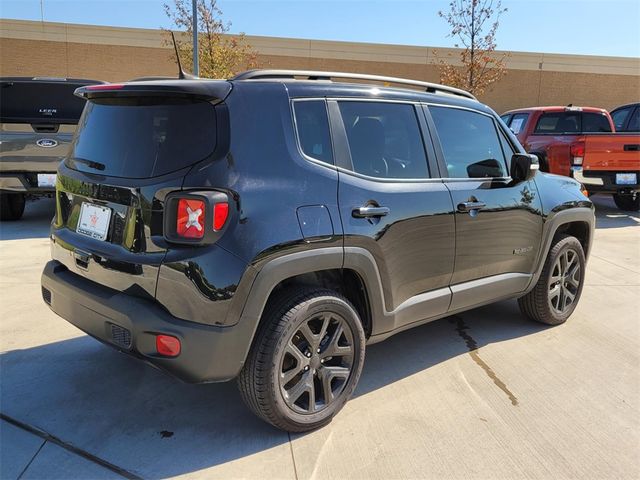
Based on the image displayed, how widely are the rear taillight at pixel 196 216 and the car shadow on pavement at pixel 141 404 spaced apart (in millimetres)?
1114

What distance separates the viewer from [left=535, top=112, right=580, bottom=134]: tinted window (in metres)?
10.7

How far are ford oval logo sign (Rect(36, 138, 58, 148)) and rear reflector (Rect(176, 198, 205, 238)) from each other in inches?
230

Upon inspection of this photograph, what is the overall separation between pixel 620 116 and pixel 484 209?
11565 mm

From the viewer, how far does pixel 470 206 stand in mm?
3600

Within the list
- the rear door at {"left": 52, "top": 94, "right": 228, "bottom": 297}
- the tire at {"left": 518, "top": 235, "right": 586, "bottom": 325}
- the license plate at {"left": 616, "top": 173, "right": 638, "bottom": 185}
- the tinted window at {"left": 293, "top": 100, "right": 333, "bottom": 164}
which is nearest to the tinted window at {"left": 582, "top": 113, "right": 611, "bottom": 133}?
the license plate at {"left": 616, "top": 173, "right": 638, "bottom": 185}

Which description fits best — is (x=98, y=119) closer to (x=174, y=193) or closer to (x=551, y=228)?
(x=174, y=193)

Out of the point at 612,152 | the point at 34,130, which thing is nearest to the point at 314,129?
the point at 34,130

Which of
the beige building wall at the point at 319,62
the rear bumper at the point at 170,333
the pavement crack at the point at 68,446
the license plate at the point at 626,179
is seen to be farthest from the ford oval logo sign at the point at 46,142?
the beige building wall at the point at 319,62

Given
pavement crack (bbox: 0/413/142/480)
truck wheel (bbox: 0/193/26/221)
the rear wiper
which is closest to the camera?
pavement crack (bbox: 0/413/142/480)

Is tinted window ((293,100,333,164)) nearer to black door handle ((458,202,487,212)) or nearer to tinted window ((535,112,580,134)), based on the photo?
black door handle ((458,202,487,212))

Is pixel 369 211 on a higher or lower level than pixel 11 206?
higher

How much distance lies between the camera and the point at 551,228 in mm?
4328

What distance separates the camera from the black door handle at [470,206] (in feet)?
11.6

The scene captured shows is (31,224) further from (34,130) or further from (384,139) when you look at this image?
(384,139)
